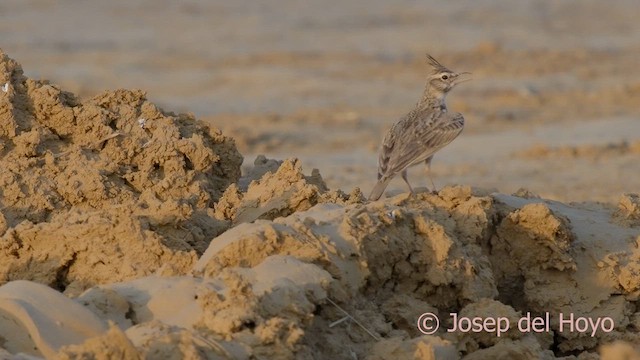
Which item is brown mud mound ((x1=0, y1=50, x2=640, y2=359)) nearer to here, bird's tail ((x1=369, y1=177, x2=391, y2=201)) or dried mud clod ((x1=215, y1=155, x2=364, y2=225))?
dried mud clod ((x1=215, y1=155, x2=364, y2=225))

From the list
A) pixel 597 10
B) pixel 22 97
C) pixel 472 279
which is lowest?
pixel 597 10

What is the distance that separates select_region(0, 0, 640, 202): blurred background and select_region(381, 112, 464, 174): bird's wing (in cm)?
262

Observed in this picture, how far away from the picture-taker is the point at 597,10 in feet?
93.8

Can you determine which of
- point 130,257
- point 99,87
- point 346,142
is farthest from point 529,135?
point 130,257

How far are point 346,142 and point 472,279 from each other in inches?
369

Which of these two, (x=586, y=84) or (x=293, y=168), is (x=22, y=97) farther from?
(x=586, y=84)

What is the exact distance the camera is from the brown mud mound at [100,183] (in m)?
6.48

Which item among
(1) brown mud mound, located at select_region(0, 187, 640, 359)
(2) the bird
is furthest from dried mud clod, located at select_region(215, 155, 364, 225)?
(2) the bird

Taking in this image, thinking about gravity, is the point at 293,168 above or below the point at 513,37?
above

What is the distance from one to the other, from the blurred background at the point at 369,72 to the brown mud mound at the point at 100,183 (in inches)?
120

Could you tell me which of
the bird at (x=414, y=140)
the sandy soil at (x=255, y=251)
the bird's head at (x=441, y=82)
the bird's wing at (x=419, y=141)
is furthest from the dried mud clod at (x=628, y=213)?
the bird's head at (x=441, y=82)

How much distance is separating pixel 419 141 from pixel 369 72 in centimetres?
1244

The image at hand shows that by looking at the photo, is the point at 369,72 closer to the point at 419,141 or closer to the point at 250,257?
the point at 419,141

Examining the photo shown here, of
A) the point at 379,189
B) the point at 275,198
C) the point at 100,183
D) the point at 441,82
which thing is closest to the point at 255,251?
the point at 275,198
